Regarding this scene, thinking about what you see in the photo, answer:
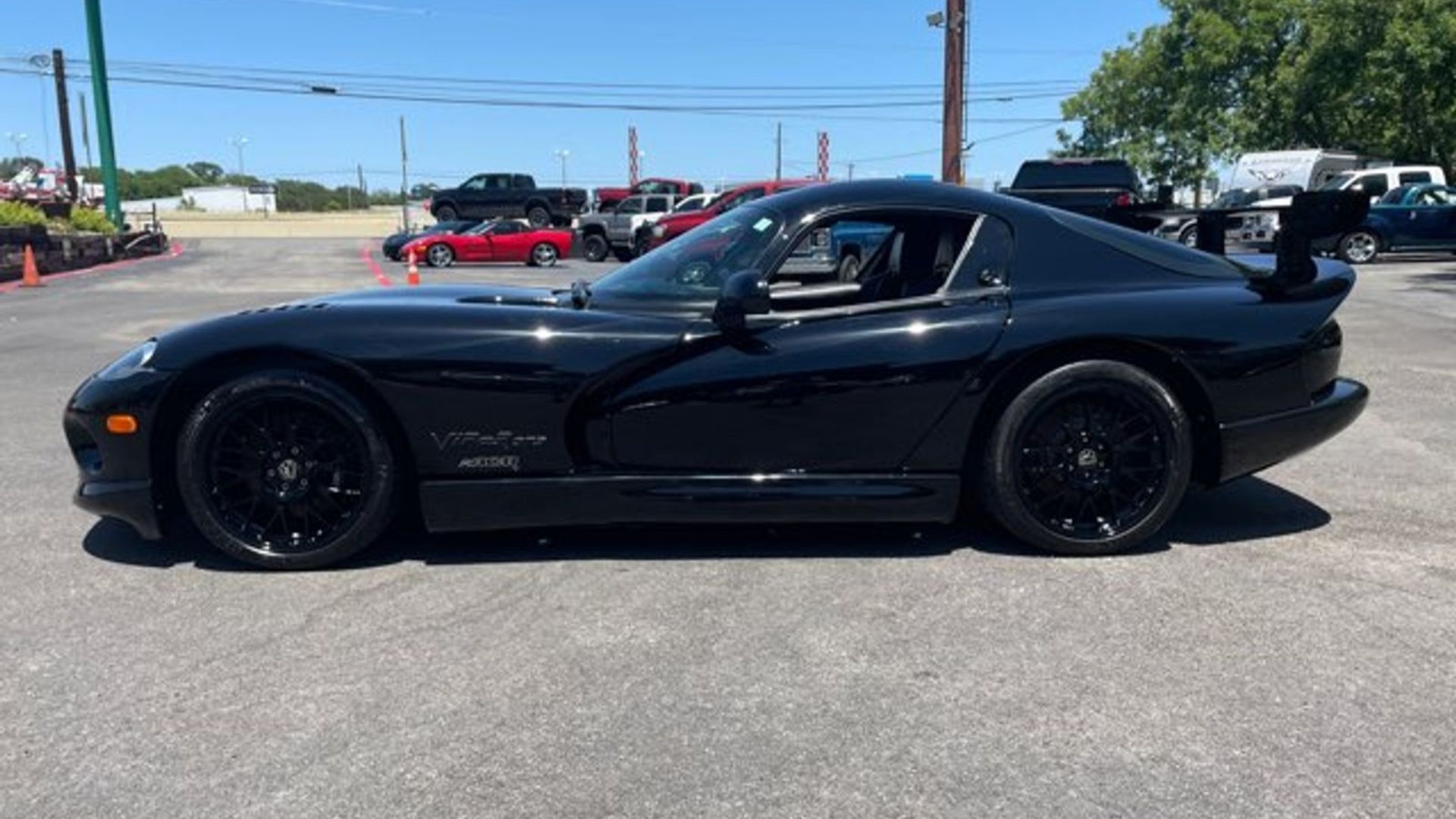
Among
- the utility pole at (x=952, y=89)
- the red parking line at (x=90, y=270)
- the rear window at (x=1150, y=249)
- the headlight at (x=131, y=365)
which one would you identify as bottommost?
the red parking line at (x=90, y=270)

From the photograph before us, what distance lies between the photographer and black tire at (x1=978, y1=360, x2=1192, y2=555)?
404 cm

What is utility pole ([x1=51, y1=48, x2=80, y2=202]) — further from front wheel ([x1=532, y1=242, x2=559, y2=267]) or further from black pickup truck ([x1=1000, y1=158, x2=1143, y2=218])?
black pickup truck ([x1=1000, y1=158, x2=1143, y2=218])

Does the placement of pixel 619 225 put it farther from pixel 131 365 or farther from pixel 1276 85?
pixel 131 365

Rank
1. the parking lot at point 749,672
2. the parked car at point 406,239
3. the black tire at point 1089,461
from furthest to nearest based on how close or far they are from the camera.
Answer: the parked car at point 406,239 → the black tire at point 1089,461 → the parking lot at point 749,672

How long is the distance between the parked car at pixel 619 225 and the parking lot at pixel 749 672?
24405 mm

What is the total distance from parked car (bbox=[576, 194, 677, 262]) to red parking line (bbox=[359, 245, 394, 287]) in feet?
18.1

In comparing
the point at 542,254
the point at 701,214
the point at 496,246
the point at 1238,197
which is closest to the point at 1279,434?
the point at 701,214

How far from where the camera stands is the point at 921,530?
14.6 feet

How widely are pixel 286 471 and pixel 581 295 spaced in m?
1.26

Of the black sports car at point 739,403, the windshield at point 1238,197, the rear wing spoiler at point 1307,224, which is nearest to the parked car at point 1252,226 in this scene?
the windshield at point 1238,197

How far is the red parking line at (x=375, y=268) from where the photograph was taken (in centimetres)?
1956

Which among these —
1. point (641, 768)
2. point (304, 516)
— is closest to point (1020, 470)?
point (641, 768)

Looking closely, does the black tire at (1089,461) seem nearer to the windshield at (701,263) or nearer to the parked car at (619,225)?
the windshield at (701,263)

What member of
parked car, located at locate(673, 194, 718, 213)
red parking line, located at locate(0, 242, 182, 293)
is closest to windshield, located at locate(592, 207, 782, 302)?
red parking line, located at locate(0, 242, 182, 293)
